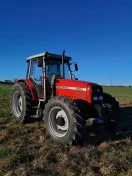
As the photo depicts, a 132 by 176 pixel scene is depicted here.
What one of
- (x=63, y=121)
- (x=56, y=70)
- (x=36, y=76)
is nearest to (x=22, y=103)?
(x=36, y=76)

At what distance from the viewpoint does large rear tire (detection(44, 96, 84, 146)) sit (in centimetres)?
519

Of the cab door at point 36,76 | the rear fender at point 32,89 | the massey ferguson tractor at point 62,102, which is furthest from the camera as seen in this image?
the rear fender at point 32,89

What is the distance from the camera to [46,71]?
7.10 m

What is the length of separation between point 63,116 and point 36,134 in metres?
1.06

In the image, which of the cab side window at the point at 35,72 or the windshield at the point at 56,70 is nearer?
the windshield at the point at 56,70

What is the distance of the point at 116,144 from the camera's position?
528 centimetres

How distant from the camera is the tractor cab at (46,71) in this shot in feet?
22.9

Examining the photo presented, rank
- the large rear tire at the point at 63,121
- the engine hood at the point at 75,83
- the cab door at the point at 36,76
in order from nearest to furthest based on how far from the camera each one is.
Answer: the large rear tire at the point at 63,121 → the engine hood at the point at 75,83 → the cab door at the point at 36,76

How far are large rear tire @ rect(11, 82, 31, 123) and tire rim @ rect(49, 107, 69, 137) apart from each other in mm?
1625

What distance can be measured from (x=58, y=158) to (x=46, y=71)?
3320 mm

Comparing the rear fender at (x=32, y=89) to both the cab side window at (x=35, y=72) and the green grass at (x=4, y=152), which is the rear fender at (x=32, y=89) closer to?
the cab side window at (x=35, y=72)

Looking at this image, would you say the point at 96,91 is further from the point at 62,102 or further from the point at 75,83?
the point at 62,102

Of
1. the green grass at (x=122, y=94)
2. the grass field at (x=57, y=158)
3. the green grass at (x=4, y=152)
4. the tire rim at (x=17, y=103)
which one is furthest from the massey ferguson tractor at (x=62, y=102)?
the green grass at (x=122, y=94)

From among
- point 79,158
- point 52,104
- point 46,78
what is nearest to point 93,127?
Answer: point 52,104
